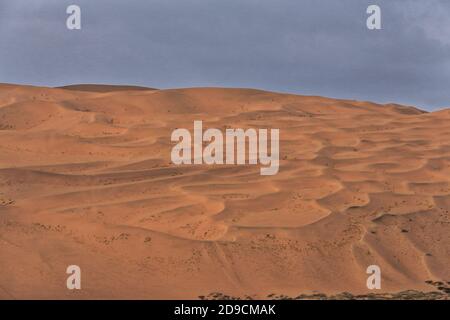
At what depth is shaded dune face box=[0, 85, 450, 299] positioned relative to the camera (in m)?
7.64

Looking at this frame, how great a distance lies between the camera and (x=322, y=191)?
33.7ft

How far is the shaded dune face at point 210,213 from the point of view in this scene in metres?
7.64

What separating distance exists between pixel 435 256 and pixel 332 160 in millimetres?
3656

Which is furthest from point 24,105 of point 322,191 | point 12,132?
point 322,191

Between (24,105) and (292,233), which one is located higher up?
(24,105)

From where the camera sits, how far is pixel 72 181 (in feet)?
33.3

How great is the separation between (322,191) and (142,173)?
9.19 feet

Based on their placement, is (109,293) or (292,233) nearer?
(109,293)

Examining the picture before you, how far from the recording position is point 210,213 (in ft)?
29.8

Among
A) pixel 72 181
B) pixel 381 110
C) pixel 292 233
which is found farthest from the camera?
pixel 381 110

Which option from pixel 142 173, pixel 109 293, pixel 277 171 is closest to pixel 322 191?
pixel 277 171
